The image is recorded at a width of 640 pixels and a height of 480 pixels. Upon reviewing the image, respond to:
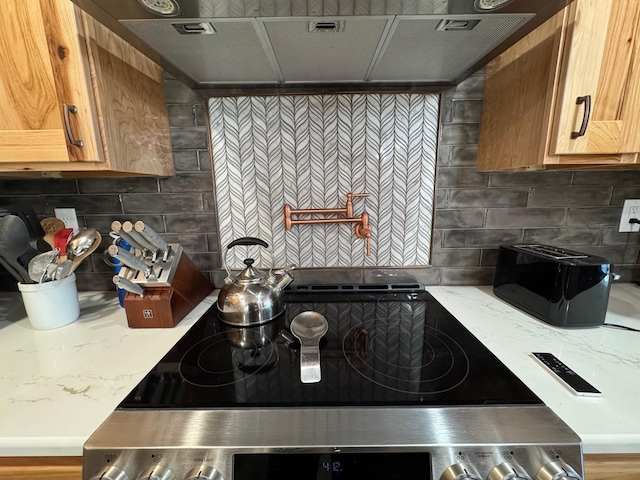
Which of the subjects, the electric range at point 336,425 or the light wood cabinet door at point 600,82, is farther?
the light wood cabinet door at point 600,82

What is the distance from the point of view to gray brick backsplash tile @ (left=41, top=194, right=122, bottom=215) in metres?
1.12

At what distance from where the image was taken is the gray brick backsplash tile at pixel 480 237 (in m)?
1.16

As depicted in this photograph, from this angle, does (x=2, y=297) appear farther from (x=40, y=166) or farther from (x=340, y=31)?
(x=340, y=31)

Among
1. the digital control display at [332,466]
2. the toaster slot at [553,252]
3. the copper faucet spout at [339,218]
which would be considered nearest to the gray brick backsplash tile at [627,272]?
the toaster slot at [553,252]

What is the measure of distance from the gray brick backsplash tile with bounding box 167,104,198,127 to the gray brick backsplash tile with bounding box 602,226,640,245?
1.69m

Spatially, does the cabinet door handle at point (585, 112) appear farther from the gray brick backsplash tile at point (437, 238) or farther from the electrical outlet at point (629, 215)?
the electrical outlet at point (629, 215)

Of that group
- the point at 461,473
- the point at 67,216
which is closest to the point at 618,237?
the point at 461,473

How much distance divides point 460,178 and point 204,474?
1185 millimetres

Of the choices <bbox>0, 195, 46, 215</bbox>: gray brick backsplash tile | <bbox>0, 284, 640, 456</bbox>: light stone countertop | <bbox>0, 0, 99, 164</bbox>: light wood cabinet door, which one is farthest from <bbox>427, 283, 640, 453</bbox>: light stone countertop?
<bbox>0, 195, 46, 215</bbox>: gray brick backsplash tile

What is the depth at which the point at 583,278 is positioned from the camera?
0.83 meters

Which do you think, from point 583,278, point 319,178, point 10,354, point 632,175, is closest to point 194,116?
point 319,178

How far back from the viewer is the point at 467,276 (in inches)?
47.4

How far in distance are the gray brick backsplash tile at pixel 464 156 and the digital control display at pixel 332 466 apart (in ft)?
3.24

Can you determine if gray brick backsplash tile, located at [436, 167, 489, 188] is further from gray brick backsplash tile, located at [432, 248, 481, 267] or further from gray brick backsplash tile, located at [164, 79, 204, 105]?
Answer: gray brick backsplash tile, located at [164, 79, 204, 105]
